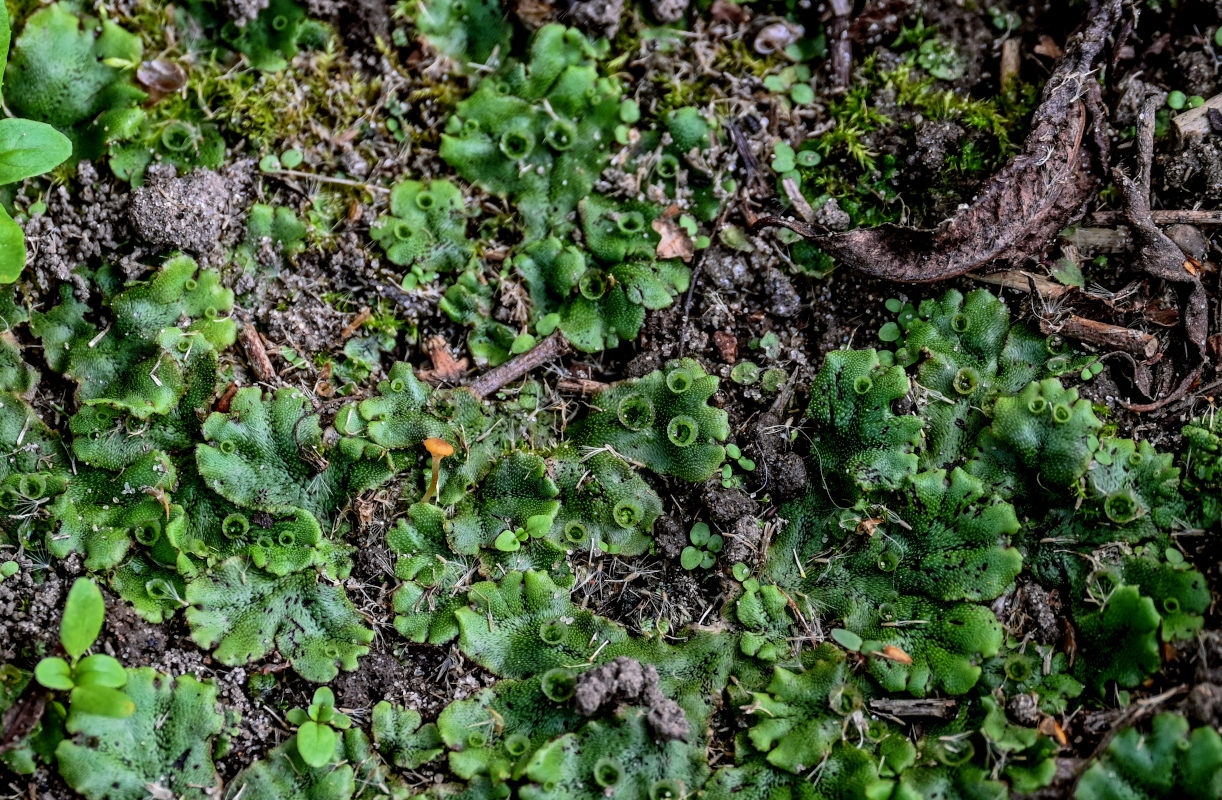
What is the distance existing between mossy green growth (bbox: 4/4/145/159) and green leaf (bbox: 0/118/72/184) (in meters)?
0.33

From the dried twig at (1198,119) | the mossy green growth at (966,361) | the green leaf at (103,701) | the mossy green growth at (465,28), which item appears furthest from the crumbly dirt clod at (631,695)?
the dried twig at (1198,119)

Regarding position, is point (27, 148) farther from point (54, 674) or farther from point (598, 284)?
point (598, 284)

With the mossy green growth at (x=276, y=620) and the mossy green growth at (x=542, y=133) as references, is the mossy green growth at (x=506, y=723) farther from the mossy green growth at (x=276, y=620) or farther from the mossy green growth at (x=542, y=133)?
the mossy green growth at (x=542, y=133)

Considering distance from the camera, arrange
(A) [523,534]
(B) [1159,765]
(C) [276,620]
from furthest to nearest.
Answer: (A) [523,534] → (C) [276,620] → (B) [1159,765]

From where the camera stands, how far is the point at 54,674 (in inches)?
95.0

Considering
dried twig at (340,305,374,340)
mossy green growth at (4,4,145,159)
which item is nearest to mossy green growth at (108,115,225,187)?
mossy green growth at (4,4,145,159)

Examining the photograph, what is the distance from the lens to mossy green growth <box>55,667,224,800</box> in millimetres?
2479

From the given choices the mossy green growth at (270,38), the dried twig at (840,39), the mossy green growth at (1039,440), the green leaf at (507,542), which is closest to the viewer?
the mossy green growth at (1039,440)

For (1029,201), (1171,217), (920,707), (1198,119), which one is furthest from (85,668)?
(1198,119)

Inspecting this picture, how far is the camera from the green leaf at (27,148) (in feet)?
9.03

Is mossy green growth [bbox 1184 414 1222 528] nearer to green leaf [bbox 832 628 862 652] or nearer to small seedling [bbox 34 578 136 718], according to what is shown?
green leaf [bbox 832 628 862 652]

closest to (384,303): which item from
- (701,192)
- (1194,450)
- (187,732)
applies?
(701,192)

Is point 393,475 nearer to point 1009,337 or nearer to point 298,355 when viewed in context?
point 298,355

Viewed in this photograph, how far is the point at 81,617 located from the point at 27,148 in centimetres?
153
